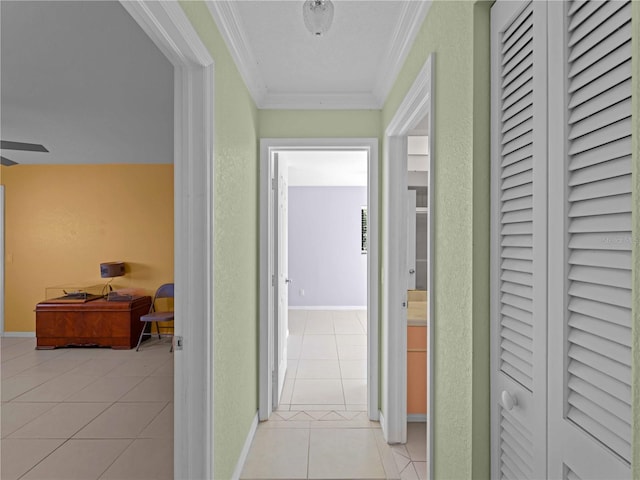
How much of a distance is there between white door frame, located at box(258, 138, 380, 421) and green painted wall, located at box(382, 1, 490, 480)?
1277 mm

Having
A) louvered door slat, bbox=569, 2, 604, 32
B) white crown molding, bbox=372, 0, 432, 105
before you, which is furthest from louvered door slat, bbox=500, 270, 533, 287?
white crown molding, bbox=372, 0, 432, 105

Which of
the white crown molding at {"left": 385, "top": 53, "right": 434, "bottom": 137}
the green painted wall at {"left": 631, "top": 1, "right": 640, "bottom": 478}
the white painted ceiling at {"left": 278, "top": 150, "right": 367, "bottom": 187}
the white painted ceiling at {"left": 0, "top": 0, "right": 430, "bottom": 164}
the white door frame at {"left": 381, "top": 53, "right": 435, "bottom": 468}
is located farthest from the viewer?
the white painted ceiling at {"left": 278, "top": 150, "right": 367, "bottom": 187}

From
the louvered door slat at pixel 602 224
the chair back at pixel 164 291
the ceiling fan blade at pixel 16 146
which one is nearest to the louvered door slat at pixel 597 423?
the louvered door slat at pixel 602 224

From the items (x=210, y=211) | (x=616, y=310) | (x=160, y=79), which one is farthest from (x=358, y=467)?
(x=160, y=79)

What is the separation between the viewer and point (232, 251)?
6.78 feet

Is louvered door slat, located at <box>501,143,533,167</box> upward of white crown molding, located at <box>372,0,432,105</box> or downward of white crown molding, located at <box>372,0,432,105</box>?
downward

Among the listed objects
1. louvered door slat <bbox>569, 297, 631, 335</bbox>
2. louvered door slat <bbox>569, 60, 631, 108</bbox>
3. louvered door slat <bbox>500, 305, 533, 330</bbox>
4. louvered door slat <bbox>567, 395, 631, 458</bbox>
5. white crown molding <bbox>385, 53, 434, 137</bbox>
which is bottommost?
louvered door slat <bbox>567, 395, 631, 458</bbox>

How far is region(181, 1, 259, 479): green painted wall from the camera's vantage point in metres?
1.74

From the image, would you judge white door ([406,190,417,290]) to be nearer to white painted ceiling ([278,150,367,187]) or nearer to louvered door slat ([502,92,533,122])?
white painted ceiling ([278,150,367,187])

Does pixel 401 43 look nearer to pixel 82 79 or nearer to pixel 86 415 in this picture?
pixel 82 79

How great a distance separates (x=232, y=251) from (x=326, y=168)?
3982mm

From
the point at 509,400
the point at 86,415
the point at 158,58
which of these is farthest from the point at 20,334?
the point at 509,400

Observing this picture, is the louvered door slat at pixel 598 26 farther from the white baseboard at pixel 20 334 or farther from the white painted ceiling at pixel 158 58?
the white baseboard at pixel 20 334

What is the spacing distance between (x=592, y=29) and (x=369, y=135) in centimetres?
Answer: 221
